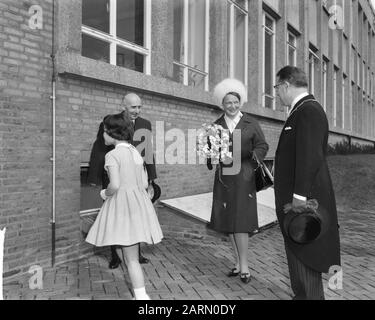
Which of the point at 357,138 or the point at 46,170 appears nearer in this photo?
the point at 46,170

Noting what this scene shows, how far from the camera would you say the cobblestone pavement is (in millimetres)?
4477

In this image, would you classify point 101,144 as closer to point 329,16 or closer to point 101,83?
point 101,83

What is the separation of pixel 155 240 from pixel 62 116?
233cm

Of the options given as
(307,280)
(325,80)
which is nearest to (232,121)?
(307,280)

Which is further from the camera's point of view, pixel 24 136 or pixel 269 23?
pixel 269 23

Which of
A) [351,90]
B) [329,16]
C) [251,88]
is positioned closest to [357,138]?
[351,90]

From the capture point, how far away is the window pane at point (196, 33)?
31.5 feet

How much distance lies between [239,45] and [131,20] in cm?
501

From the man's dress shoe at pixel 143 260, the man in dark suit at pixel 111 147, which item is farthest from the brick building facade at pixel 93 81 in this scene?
the man's dress shoe at pixel 143 260

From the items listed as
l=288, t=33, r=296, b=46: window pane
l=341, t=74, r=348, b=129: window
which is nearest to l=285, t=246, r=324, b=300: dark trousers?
l=288, t=33, r=296, b=46: window pane

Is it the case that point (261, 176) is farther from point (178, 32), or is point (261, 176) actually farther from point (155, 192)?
point (178, 32)

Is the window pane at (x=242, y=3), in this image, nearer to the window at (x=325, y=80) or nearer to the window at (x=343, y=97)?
the window at (x=325, y=80)

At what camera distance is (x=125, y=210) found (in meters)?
3.90

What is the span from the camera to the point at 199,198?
8297mm
